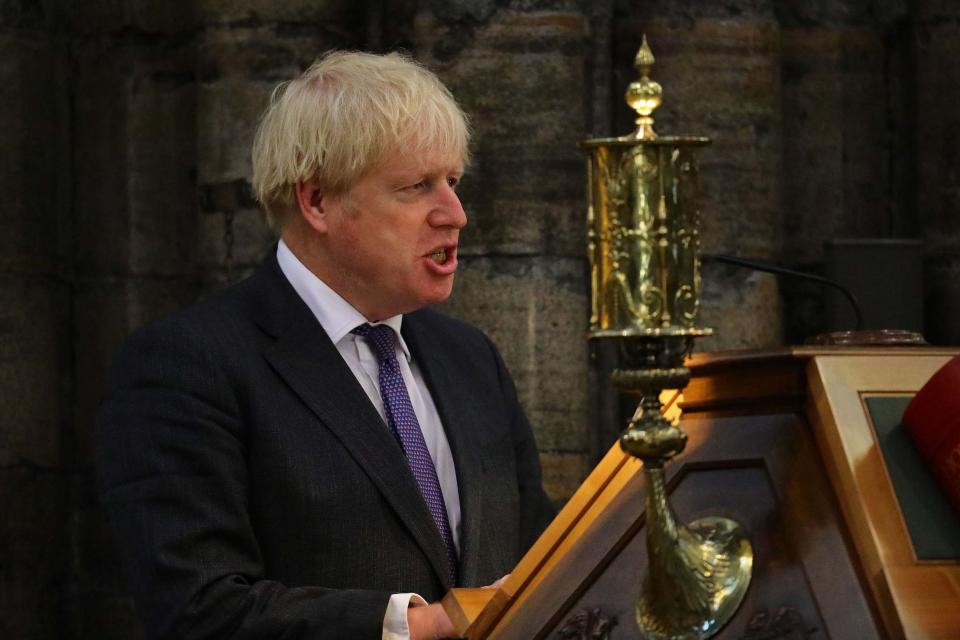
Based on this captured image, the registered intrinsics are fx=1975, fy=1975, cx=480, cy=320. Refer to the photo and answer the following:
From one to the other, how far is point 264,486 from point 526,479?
561 millimetres

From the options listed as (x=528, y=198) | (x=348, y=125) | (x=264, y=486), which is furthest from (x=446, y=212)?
(x=528, y=198)

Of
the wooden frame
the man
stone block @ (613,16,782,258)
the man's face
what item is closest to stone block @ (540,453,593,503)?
stone block @ (613,16,782,258)

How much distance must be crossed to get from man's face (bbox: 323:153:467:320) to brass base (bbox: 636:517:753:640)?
0.97 m

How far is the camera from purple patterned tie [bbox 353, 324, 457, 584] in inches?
108

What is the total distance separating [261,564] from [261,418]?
194 mm

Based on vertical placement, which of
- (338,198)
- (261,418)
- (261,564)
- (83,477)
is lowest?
(83,477)

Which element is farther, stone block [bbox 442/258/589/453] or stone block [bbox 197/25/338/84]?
stone block [bbox 197/25/338/84]

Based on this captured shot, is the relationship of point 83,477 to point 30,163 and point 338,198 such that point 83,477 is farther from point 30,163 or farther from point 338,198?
point 338,198

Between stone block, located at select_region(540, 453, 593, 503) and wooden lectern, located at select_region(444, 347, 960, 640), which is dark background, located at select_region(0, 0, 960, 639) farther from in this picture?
wooden lectern, located at select_region(444, 347, 960, 640)

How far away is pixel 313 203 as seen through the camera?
2.78 m

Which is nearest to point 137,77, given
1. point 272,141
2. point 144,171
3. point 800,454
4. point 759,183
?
point 144,171

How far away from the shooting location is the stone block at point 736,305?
437cm

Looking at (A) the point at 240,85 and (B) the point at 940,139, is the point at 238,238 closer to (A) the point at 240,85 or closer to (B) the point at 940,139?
(A) the point at 240,85

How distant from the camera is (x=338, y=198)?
2750mm
